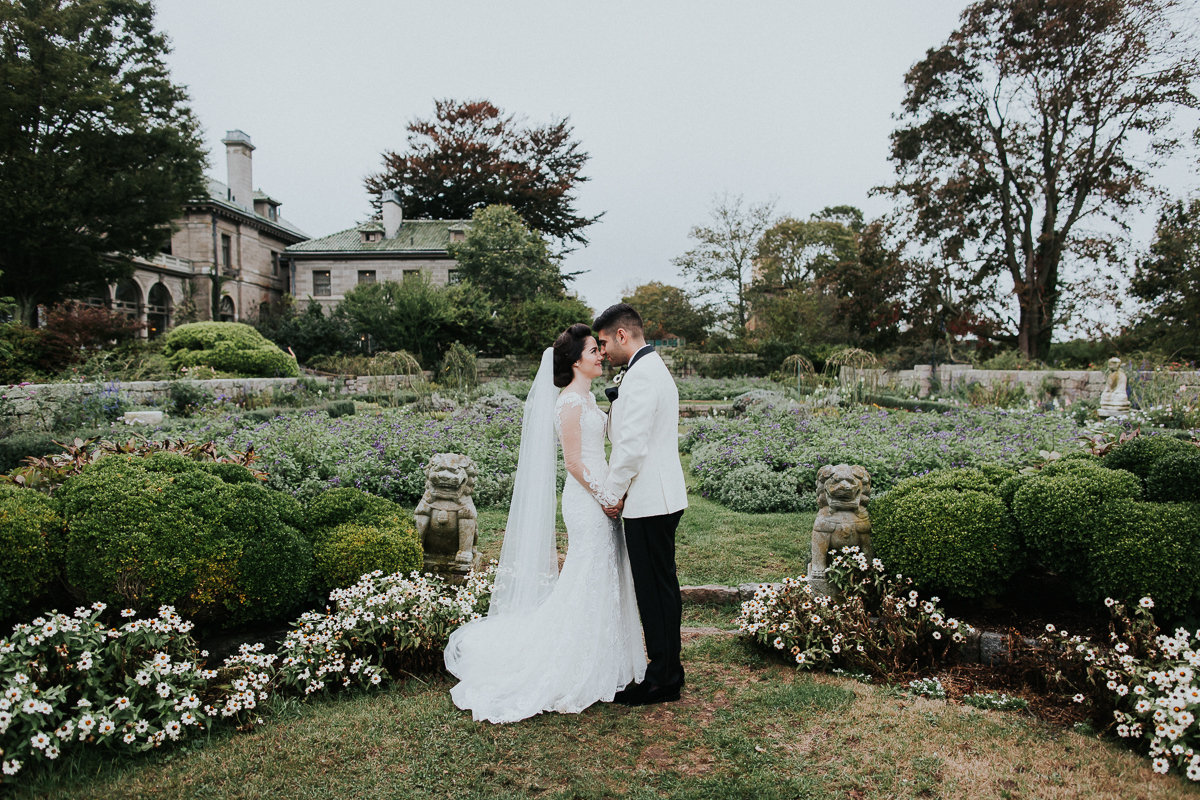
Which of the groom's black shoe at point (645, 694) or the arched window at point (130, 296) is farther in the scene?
the arched window at point (130, 296)

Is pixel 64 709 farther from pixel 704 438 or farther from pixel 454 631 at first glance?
pixel 704 438

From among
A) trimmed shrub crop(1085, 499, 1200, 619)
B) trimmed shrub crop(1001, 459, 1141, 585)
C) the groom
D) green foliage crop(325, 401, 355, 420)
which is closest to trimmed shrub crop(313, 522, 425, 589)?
the groom

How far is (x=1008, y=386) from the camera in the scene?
53.0 feet

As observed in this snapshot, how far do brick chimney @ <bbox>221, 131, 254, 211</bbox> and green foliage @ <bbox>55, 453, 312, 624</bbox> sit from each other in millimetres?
33764

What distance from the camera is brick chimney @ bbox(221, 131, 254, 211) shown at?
32.5 meters

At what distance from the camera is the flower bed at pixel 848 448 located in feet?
25.8

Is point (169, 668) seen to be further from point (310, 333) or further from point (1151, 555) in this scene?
point (310, 333)

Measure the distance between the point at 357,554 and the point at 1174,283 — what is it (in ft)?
87.7

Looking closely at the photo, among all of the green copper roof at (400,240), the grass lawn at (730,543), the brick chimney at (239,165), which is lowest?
the grass lawn at (730,543)

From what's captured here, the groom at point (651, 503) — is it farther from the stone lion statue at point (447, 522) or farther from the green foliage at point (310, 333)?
the green foliage at point (310, 333)

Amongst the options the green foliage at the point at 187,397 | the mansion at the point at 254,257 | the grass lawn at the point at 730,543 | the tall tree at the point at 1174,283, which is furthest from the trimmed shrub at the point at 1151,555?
the mansion at the point at 254,257

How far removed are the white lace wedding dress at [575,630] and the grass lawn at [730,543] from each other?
1921 millimetres

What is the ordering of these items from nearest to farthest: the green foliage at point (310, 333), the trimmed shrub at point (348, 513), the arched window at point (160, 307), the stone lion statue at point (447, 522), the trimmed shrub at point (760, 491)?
the trimmed shrub at point (348, 513), the stone lion statue at point (447, 522), the trimmed shrub at point (760, 491), the green foliage at point (310, 333), the arched window at point (160, 307)

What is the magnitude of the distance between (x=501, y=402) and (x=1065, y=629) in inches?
452
